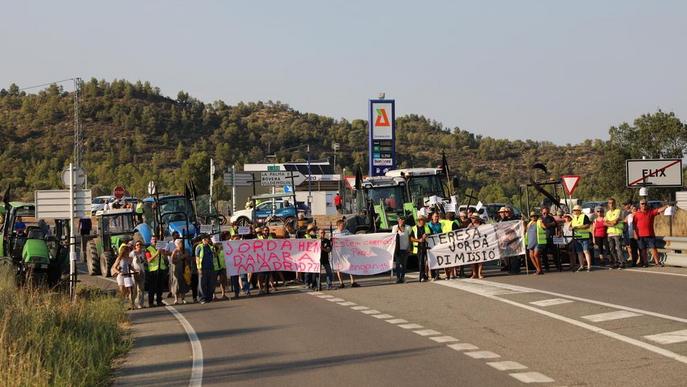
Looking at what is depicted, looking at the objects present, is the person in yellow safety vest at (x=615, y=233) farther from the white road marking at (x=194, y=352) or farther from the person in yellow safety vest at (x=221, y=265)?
the white road marking at (x=194, y=352)

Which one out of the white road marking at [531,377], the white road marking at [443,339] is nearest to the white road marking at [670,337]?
the white road marking at [443,339]

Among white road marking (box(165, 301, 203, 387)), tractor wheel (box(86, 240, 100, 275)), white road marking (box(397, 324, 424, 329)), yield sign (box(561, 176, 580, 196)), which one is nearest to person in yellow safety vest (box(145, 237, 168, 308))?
white road marking (box(165, 301, 203, 387))

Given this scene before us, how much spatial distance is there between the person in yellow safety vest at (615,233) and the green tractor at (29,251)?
46.8 ft

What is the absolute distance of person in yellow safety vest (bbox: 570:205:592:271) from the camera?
86.7 ft

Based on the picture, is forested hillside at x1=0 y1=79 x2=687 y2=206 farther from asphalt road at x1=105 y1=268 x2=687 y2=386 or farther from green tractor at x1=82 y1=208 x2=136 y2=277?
asphalt road at x1=105 y1=268 x2=687 y2=386

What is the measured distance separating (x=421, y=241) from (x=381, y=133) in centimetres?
2248

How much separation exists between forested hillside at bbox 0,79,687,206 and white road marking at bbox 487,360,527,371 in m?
58.7

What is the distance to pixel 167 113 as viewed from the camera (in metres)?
122

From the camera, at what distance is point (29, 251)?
74.0 feet

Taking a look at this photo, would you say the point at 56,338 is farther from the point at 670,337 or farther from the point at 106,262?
the point at 106,262

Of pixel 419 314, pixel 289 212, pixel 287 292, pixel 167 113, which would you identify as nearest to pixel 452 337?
pixel 419 314

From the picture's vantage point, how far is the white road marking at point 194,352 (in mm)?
12124

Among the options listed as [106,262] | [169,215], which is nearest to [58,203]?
[169,215]

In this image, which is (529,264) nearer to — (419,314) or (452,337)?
(419,314)
